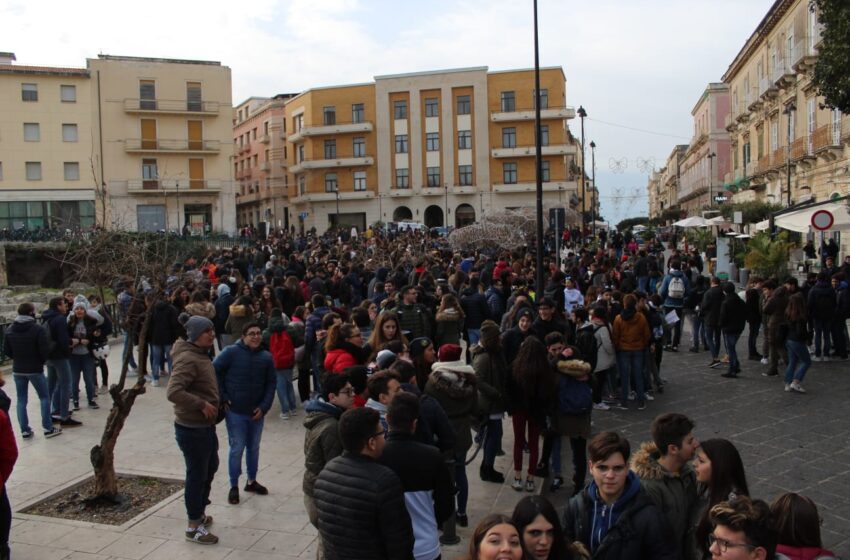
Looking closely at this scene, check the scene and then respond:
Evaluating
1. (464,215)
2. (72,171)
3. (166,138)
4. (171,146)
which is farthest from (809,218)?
(72,171)

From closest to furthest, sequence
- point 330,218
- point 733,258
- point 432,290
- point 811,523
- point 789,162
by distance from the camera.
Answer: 1. point 811,523
2. point 432,290
3. point 733,258
4. point 789,162
5. point 330,218

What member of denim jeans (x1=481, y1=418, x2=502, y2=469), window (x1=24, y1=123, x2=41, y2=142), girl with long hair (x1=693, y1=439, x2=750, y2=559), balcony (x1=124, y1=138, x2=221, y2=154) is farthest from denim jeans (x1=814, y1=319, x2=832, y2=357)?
window (x1=24, y1=123, x2=41, y2=142)

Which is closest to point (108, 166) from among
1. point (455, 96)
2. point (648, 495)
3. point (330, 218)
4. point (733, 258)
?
point (330, 218)

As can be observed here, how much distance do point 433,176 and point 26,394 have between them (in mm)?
48237

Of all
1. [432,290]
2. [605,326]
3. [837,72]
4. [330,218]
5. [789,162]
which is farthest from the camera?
[330,218]

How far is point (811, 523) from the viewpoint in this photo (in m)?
3.00

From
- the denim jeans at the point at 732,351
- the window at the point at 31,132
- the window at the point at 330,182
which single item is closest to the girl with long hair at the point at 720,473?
the denim jeans at the point at 732,351

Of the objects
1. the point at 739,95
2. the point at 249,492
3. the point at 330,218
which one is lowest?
the point at 249,492

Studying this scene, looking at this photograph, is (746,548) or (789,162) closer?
(746,548)

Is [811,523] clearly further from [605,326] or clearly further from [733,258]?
[733,258]

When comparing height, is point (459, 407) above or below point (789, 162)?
below

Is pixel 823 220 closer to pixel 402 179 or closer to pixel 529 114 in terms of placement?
pixel 529 114

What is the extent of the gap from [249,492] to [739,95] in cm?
4548

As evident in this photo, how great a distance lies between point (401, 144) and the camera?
183ft
